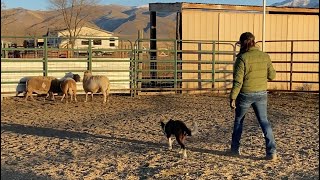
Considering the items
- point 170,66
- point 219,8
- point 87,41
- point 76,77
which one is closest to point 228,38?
point 219,8

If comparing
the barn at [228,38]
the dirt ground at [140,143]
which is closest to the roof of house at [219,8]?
the barn at [228,38]

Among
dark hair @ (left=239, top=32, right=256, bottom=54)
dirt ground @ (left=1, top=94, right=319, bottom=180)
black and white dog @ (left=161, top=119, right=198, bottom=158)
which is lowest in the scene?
dirt ground @ (left=1, top=94, right=319, bottom=180)

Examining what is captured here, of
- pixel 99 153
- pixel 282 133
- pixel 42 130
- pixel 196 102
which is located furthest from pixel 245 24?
pixel 99 153

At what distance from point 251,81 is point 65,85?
734cm

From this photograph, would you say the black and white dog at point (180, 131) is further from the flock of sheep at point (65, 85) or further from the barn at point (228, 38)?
the barn at point (228, 38)

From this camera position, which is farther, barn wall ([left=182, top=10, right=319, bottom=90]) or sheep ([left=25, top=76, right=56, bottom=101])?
barn wall ([left=182, top=10, right=319, bottom=90])

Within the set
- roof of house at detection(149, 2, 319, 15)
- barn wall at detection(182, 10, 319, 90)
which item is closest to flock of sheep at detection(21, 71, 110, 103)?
barn wall at detection(182, 10, 319, 90)

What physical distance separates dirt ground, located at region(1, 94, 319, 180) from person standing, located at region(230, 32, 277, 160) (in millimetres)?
584

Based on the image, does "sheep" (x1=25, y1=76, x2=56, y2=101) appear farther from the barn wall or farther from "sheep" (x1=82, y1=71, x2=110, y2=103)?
the barn wall

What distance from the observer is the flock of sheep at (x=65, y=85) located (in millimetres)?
12242

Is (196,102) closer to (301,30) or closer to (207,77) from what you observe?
(207,77)

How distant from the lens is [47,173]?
215 inches

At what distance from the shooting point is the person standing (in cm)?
584

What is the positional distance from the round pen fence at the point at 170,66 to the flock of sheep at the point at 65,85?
2.38 ft
